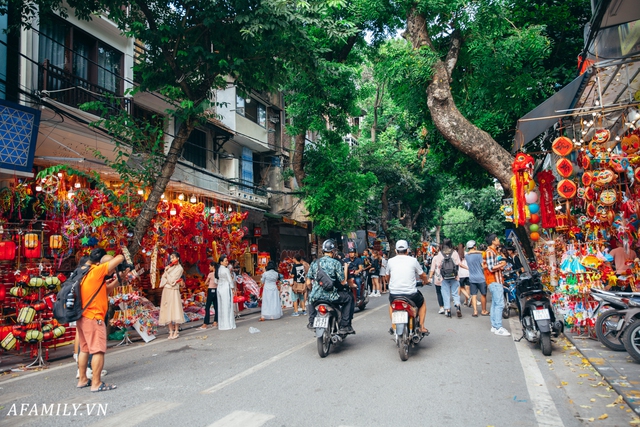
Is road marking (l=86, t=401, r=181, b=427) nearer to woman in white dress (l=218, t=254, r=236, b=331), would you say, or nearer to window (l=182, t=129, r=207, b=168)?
woman in white dress (l=218, t=254, r=236, b=331)

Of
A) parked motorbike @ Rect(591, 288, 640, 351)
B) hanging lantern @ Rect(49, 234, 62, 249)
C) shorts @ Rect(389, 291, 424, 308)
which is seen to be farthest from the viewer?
hanging lantern @ Rect(49, 234, 62, 249)

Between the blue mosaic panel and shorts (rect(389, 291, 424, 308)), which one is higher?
the blue mosaic panel

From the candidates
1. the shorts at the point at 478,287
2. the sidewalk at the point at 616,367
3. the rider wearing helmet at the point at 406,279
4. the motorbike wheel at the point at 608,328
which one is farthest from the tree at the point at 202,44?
the sidewalk at the point at 616,367

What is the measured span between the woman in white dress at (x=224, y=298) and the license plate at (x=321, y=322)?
4485 millimetres

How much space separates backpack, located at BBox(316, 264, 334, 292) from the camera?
7355 millimetres

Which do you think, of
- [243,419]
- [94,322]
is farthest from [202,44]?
[243,419]

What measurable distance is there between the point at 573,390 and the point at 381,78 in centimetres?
1133

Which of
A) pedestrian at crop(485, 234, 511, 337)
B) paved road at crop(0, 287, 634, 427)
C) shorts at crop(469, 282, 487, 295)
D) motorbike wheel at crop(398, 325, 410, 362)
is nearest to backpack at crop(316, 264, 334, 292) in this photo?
paved road at crop(0, 287, 634, 427)

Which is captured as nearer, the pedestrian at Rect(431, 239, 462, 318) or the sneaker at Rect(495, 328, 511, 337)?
the sneaker at Rect(495, 328, 511, 337)

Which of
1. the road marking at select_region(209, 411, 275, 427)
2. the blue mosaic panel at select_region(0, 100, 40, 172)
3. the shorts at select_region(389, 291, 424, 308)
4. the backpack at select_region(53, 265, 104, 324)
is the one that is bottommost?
the road marking at select_region(209, 411, 275, 427)

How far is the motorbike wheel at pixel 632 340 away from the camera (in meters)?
6.39

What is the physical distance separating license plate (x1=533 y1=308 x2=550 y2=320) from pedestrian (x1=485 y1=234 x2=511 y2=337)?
175cm

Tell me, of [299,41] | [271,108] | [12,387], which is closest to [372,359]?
[12,387]

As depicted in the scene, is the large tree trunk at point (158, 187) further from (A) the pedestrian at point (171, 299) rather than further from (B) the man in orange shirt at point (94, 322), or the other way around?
(B) the man in orange shirt at point (94, 322)
